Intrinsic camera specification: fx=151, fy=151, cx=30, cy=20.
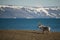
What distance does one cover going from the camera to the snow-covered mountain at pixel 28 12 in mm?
2346

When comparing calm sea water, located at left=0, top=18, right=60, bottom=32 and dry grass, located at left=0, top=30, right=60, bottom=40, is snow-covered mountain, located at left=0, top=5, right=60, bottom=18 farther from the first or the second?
dry grass, located at left=0, top=30, right=60, bottom=40

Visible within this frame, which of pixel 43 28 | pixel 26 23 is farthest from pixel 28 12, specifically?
pixel 43 28

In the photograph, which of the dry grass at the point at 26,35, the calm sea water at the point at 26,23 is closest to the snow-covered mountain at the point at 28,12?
the calm sea water at the point at 26,23

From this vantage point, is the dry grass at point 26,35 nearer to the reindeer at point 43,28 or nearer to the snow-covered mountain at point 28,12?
the reindeer at point 43,28

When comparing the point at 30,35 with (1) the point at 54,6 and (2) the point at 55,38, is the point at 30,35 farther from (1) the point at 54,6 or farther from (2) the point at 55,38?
(1) the point at 54,6

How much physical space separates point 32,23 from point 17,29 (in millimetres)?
251

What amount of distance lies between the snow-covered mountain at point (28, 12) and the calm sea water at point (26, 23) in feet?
0.21

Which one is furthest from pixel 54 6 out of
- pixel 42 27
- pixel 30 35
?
pixel 30 35

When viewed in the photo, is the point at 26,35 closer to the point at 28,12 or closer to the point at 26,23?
the point at 26,23

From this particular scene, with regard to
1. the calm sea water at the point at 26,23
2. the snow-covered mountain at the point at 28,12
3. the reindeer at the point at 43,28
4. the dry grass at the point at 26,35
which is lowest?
the dry grass at the point at 26,35

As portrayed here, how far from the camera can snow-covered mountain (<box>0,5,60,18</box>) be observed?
235 centimetres

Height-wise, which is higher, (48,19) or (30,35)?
(48,19)

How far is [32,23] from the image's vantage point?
2352 millimetres

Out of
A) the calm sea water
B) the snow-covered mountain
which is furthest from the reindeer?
the snow-covered mountain
